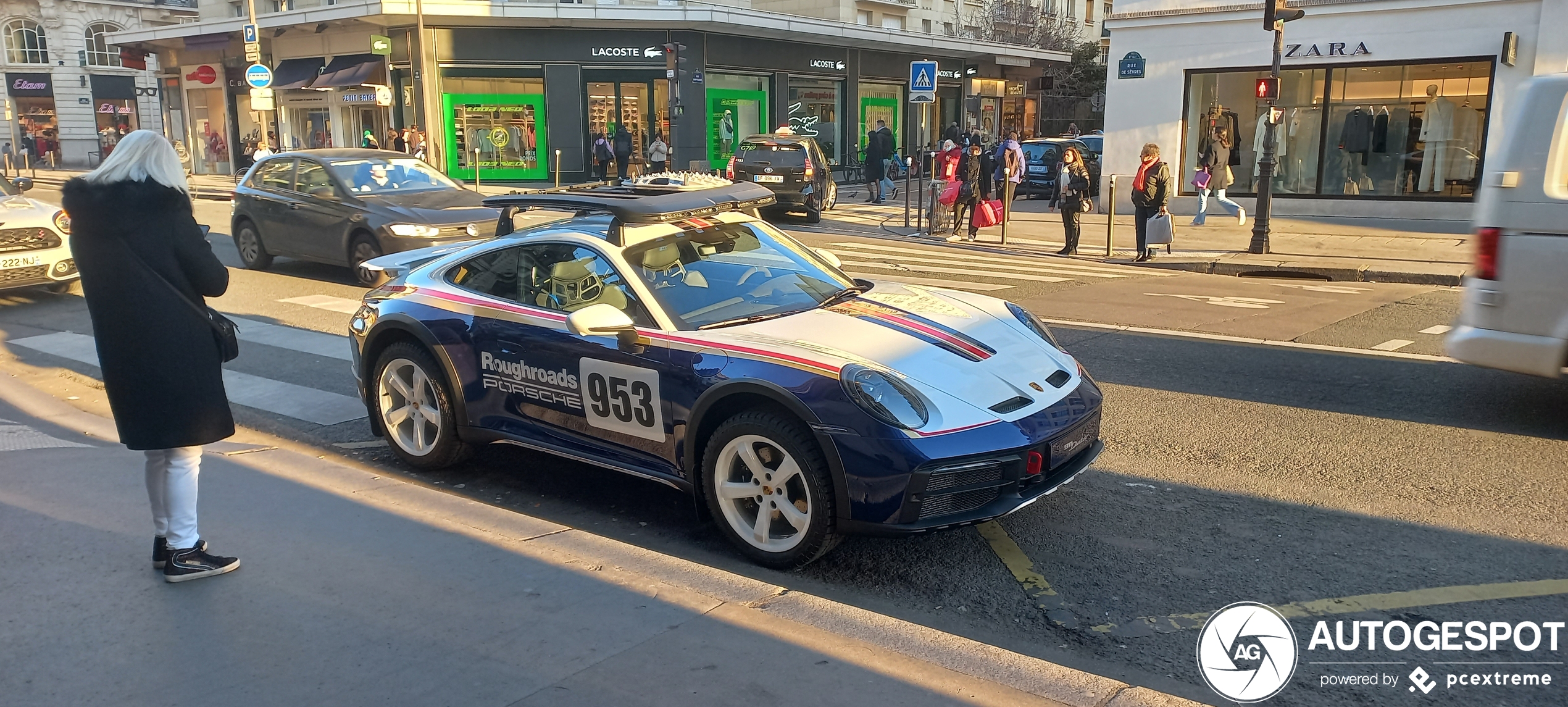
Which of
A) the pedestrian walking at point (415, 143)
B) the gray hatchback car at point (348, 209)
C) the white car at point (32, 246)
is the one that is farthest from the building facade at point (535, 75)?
the white car at point (32, 246)

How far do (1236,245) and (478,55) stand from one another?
22.9 m

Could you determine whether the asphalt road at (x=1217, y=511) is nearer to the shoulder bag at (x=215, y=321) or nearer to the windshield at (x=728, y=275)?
the windshield at (x=728, y=275)

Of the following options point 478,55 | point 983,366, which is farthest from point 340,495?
point 478,55

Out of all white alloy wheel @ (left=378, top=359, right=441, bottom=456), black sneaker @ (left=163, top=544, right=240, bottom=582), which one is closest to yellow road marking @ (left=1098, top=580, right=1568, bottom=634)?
black sneaker @ (left=163, top=544, right=240, bottom=582)

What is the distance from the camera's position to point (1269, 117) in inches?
634

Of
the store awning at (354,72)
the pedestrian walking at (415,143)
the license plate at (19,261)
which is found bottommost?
the license plate at (19,261)

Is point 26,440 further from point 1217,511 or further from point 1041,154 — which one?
point 1041,154

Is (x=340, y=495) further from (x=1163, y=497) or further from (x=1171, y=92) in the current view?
(x=1171, y=92)

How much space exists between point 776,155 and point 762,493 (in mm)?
18156

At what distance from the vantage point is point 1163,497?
548 cm

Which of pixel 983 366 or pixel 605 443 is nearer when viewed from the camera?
pixel 983 366

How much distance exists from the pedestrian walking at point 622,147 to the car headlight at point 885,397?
27.8 metres

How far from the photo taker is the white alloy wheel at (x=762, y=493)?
4559 millimetres

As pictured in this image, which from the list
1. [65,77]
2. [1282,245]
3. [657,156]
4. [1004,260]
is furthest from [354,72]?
[65,77]
